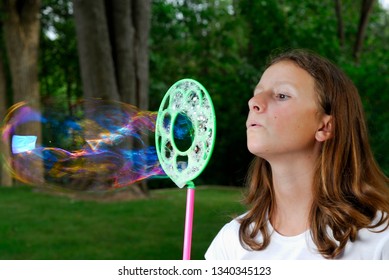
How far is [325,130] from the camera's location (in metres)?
1.86

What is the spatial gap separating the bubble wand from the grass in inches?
117

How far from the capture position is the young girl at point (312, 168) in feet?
5.83

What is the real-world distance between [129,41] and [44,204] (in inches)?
86.4

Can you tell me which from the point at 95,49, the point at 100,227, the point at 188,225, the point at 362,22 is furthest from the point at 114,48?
the point at 362,22

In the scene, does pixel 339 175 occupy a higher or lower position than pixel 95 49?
lower

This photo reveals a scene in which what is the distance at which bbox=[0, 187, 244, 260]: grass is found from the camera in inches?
204

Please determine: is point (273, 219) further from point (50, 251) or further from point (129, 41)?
point (129, 41)

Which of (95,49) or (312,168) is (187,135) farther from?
(95,49)

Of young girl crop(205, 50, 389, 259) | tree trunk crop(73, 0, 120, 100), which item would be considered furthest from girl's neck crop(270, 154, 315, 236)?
tree trunk crop(73, 0, 120, 100)

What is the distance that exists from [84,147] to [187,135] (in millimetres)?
818

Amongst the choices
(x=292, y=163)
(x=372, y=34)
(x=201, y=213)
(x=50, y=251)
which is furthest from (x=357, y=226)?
(x=372, y=34)

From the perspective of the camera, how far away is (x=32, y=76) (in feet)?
35.2

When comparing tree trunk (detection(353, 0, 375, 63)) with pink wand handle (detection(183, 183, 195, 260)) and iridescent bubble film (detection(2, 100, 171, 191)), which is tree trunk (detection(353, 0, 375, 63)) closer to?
iridescent bubble film (detection(2, 100, 171, 191))
